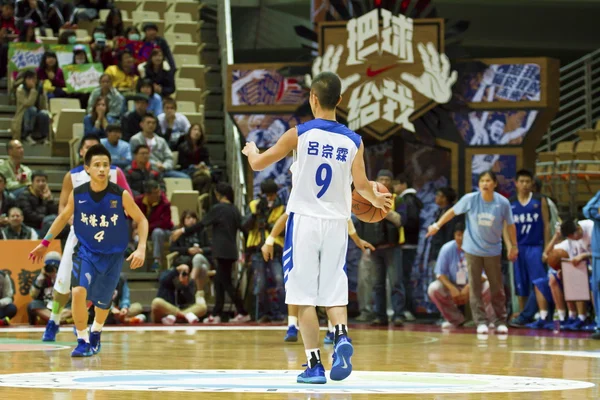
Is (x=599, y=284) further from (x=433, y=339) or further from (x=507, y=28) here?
(x=507, y=28)

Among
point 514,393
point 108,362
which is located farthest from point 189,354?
point 514,393

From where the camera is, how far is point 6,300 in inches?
610

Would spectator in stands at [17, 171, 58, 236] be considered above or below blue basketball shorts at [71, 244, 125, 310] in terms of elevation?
above

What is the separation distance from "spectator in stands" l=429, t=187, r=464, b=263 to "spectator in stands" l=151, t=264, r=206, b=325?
3.30 m

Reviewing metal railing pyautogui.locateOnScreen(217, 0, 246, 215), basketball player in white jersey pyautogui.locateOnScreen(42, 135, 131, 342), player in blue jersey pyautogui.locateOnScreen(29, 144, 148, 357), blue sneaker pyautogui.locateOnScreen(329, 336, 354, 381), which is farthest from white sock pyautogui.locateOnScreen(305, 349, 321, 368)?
metal railing pyautogui.locateOnScreen(217, 0, 246, 215)

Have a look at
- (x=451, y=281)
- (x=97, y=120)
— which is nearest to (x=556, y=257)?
(x=451, y=281)

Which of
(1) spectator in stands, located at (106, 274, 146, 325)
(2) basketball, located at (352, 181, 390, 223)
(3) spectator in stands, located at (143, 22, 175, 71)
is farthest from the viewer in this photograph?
(3) spectator in stands, located at (143, 22, 175, 71)

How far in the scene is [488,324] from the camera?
48.4 ft

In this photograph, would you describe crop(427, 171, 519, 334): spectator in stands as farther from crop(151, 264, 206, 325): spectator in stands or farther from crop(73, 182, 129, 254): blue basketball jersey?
crop(73, 182, 129, 254): blue basketball jersey

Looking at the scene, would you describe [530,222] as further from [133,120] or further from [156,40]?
[156,40]

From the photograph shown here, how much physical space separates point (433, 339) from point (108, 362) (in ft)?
15.5

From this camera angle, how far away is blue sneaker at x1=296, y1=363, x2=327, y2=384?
24.0ft

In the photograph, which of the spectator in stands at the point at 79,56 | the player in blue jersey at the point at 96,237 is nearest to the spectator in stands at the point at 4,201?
the spectator in stands at the point at 79,56

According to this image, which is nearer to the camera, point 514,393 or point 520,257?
point 514,393
